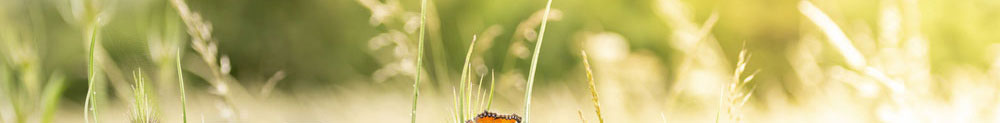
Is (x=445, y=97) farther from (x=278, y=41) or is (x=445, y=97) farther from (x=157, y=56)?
(x=278, y=41)

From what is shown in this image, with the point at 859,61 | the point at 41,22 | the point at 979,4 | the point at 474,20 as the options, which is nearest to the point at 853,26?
the point at 979,4

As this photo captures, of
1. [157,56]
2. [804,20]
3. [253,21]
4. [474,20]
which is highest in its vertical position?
[253,21]

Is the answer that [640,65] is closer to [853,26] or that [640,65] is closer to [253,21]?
[853,26]

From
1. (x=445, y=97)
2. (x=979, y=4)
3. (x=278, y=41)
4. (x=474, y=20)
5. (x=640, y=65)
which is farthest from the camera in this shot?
(x=278, y=41)

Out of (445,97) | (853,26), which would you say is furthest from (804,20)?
(445,97)

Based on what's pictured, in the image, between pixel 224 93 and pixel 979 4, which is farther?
pixel 979 4

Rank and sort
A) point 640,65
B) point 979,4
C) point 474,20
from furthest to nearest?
1. point 474,20
2. point 979,4
3. point 640,65

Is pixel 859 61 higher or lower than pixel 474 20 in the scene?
lower
